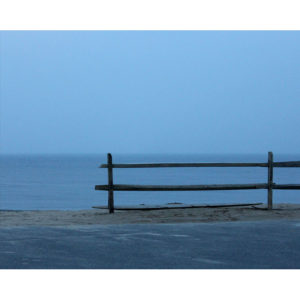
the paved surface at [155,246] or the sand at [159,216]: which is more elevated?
the paved surface at [155,246]

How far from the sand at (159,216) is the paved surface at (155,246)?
3.47 ft

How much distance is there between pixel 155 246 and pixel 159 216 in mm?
4222

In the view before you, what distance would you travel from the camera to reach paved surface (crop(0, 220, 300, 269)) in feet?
22.0

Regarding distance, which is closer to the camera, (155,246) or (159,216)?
(155,246)

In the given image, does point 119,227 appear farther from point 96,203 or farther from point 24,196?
point 24,196

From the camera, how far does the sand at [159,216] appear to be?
11.1 meters

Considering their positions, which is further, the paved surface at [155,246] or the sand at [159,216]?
the sand at [159,216]

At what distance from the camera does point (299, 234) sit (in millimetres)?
8938

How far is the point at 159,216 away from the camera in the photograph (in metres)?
12.1

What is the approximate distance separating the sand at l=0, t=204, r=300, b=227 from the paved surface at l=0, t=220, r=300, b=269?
1.06 metres

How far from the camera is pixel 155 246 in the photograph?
7883mm

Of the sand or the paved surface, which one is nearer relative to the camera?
the paved surface

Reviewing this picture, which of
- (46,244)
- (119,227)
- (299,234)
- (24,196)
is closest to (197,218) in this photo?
(119,227)

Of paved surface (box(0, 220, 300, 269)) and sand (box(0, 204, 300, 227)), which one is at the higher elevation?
paved surface (box(0, 220, 300, 269))
